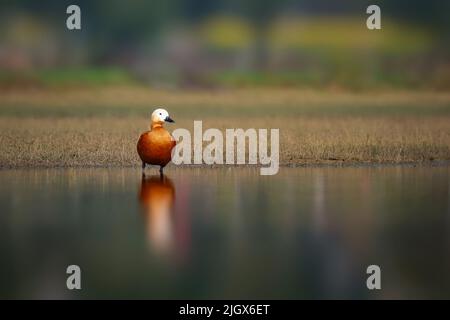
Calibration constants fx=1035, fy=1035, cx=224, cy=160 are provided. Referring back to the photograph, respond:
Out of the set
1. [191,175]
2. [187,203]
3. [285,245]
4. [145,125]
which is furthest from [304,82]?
[285,245]

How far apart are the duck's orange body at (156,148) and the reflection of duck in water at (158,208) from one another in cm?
21

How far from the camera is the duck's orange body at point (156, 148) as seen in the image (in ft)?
40.2

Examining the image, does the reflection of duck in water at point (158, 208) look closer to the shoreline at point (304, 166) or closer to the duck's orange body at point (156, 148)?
the duck's orange body at point (156, 148)

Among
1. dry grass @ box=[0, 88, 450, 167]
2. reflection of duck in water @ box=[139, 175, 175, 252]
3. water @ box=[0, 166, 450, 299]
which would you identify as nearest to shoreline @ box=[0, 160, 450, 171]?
dry grass @ box=[0, 88, 450, 167]

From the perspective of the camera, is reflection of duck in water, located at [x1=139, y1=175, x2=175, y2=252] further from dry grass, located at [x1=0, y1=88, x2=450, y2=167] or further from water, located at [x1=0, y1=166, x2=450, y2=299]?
dry grass, located at [x1=0, y1=88, x2=450, y2=167]

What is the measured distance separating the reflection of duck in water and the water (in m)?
0.02

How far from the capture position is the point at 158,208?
32.8 ft

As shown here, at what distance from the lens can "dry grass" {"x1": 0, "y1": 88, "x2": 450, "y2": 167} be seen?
544 inches

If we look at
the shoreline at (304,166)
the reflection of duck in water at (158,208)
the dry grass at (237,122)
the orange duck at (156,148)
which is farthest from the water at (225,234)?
the dry grass at (237,122)

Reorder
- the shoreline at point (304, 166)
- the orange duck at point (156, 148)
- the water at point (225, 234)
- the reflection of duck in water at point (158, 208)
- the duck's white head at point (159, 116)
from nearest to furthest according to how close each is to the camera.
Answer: the water at point (225, 234), the reflection of duck in water at point (158, 208), the orange duck at point (156, 148), the duck's white head at point (159, 116), the shoreline at point (304, 166)

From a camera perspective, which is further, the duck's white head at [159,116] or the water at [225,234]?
the duck's white head at [159,116]

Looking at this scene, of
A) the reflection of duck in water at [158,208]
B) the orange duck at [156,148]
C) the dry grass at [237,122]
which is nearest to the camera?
the reflection of duck in water at [158,208]

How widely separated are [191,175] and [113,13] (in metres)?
16.2

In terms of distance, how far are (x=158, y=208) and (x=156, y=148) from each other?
2351 millimetres
